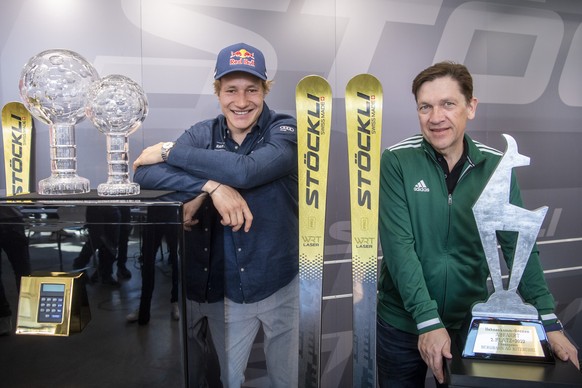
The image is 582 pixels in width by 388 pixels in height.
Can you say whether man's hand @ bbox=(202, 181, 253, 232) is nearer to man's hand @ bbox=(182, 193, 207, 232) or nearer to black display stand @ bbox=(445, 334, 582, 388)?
man's hand @ bbox=(182, 193, 207, 232)

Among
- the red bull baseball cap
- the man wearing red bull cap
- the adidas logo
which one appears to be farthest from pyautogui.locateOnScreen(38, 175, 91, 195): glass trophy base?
the adidas logo

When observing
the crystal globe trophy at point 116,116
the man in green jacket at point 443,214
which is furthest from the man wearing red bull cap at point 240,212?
the man in green jacket at point 443,214

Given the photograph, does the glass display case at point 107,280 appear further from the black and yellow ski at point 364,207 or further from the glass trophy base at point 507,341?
→ the glass trophy base at point 507,341

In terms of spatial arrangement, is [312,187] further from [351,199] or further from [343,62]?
[343,62]

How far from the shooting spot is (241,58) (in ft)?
5.49

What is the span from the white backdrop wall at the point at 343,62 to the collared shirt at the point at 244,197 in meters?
0.97

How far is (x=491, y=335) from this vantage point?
1377mm

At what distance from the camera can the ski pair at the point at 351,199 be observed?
5.84 ft

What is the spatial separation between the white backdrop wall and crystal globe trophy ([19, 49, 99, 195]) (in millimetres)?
1143

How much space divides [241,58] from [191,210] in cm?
61

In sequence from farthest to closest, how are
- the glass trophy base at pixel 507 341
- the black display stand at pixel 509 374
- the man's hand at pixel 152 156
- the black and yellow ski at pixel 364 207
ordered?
1. the black and yellow ski at pixel 364 207
2. the man's hand at pixel 152 156
3. the glass trophy base at pixel 507 341
4. the black display stand at pixel 509 374

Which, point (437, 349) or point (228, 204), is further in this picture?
point (228, 204)

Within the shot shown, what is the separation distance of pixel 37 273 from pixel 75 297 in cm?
14

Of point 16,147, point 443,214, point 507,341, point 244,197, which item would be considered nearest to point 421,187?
point 443,214
